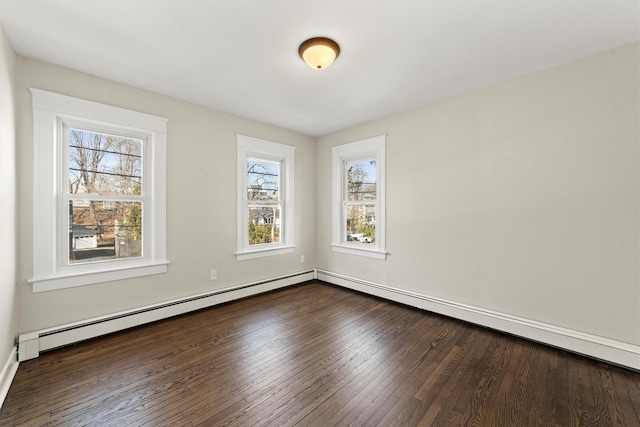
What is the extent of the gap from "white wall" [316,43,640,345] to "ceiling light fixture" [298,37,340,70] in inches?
65.9

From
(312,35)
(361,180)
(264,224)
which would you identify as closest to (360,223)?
(361,180)

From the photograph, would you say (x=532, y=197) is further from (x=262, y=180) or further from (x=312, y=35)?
(x=262, y=180)

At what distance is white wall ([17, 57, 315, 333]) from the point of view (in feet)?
7.45

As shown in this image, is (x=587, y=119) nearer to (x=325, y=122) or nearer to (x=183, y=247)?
(x=325, y=122)

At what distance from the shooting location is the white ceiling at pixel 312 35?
5.71 feet

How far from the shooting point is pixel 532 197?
254 centimetres

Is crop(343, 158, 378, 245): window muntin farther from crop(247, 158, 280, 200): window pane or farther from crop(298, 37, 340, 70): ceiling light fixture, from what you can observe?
crop(298, 37, 340, 70): ceiling light fixture

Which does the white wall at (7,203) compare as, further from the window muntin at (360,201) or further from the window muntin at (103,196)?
the window muntin at (360,201)

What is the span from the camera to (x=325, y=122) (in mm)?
3910

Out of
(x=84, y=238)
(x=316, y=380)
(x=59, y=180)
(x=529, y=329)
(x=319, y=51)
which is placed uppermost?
(x=319, y=51)

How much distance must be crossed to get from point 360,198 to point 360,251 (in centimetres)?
81

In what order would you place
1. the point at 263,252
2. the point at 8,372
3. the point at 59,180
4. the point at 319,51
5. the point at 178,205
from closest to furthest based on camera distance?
1. the point at 8,372
2. the point at 319,51
3. the point at 59,180
4. the point at 178,205
5. the point at 263,252

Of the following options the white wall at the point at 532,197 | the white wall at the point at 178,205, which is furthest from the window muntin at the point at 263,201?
the white wall at the point at 532,197

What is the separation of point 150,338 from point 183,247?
3.29 ft
